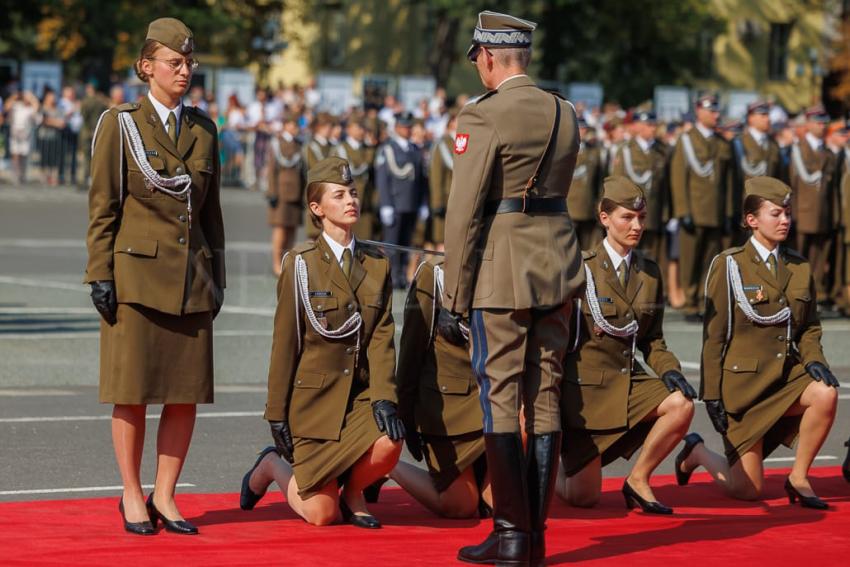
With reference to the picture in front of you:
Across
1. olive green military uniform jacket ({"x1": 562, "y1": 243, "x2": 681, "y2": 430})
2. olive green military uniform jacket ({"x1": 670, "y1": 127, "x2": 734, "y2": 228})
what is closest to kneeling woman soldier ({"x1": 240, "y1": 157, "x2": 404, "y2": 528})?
olive green military uniform jacket ({"x1": 562, "y1": 243, "x2": 681, "y2": 430})

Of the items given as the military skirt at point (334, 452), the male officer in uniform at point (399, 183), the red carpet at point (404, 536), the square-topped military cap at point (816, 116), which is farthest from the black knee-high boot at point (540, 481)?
the male officer in uniform at point (399, 183)

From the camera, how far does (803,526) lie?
328 inches

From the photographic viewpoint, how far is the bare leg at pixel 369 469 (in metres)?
8.05

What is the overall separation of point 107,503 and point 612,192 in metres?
2.63

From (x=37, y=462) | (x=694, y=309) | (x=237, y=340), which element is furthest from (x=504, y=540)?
(x=694, y=309)

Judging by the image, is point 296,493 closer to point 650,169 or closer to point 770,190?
point 770,190

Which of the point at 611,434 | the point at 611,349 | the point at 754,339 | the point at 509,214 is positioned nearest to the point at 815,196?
the point at 754,339

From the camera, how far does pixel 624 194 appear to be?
885 centimetres

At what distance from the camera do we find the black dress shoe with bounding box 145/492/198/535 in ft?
25.7

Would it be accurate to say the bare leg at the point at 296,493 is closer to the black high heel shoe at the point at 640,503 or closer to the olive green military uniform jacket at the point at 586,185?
the black high heel shoe at the point at 640,503

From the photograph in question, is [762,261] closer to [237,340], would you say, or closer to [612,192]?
[612,192]

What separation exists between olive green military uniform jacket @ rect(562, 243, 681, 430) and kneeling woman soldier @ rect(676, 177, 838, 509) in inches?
11.6

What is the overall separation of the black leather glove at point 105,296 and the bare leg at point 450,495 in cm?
159

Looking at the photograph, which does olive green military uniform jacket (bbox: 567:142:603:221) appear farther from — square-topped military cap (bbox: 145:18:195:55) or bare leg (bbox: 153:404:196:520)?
square-topped military cap (bbox: 145:18:195:55)
